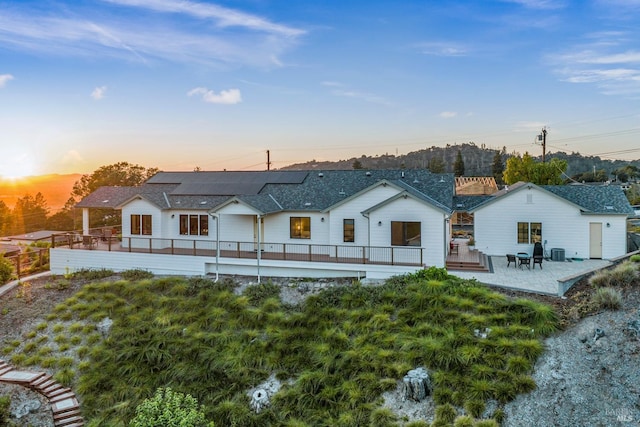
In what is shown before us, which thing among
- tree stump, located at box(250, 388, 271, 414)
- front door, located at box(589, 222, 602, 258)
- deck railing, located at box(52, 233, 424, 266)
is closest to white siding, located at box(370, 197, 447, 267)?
deck railing, located at box(52, 233, 424, 266)

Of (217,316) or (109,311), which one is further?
(109,311)

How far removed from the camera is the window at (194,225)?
20828 millimetres

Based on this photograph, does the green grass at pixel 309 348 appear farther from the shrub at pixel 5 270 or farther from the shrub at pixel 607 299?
the shrub at pixel 5 270

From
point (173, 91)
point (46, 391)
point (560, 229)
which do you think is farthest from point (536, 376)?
point (173, 91)

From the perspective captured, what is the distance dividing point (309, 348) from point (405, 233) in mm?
7396

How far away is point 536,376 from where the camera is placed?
943 cm

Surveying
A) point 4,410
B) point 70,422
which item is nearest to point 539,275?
point 70,422

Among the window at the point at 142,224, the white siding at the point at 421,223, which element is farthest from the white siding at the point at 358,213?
the window at the point at 142,224

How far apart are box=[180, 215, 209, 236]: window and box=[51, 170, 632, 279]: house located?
0.05 metres

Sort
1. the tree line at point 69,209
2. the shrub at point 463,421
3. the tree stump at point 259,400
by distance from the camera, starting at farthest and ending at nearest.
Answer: the tree line at point 69,209, the tree stump at point 259,400, the shrub at point 463,421

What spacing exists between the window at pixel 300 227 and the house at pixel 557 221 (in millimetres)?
8706

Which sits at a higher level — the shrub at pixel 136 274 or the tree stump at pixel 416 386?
the shrub at pixel 136 274

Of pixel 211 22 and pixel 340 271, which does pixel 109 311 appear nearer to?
pixel 340 271

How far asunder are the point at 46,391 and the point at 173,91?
17.1m
